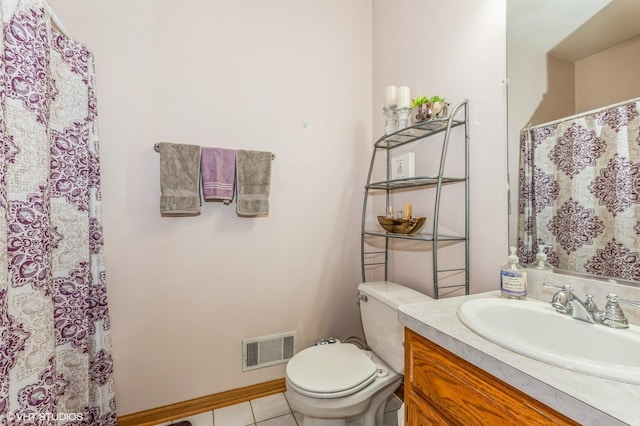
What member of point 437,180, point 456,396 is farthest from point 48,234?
point 437,180

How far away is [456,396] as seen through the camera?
683 mm

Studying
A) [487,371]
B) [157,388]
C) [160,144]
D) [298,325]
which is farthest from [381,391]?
[160,144]

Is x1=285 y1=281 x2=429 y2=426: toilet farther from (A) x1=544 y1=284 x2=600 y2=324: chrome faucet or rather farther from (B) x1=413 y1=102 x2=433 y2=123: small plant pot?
(B) x1=413 y1=102 x2=433 y2=123: small plant pot

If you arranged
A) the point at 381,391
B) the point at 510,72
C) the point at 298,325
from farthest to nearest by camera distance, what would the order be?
the point at 298,325, the point at 381,391, the point at 510,72

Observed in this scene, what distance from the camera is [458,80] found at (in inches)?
51.7

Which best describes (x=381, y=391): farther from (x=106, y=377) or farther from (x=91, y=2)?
(x=91, y=2)

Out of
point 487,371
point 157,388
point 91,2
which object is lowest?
point 157,388

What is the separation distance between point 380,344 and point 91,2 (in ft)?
7.06

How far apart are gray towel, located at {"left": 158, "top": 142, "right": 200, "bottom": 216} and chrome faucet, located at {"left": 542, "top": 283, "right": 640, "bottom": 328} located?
4.92 ft

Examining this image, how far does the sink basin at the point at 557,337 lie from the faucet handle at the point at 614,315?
0.05ft

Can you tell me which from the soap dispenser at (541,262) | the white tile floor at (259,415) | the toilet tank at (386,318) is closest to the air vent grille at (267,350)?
the white tile floor at (259,415)

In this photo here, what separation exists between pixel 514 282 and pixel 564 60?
0.75 meters

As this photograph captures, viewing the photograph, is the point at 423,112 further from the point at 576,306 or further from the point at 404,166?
the point at 576,306

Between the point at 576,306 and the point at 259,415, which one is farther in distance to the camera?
the point at 259,415
